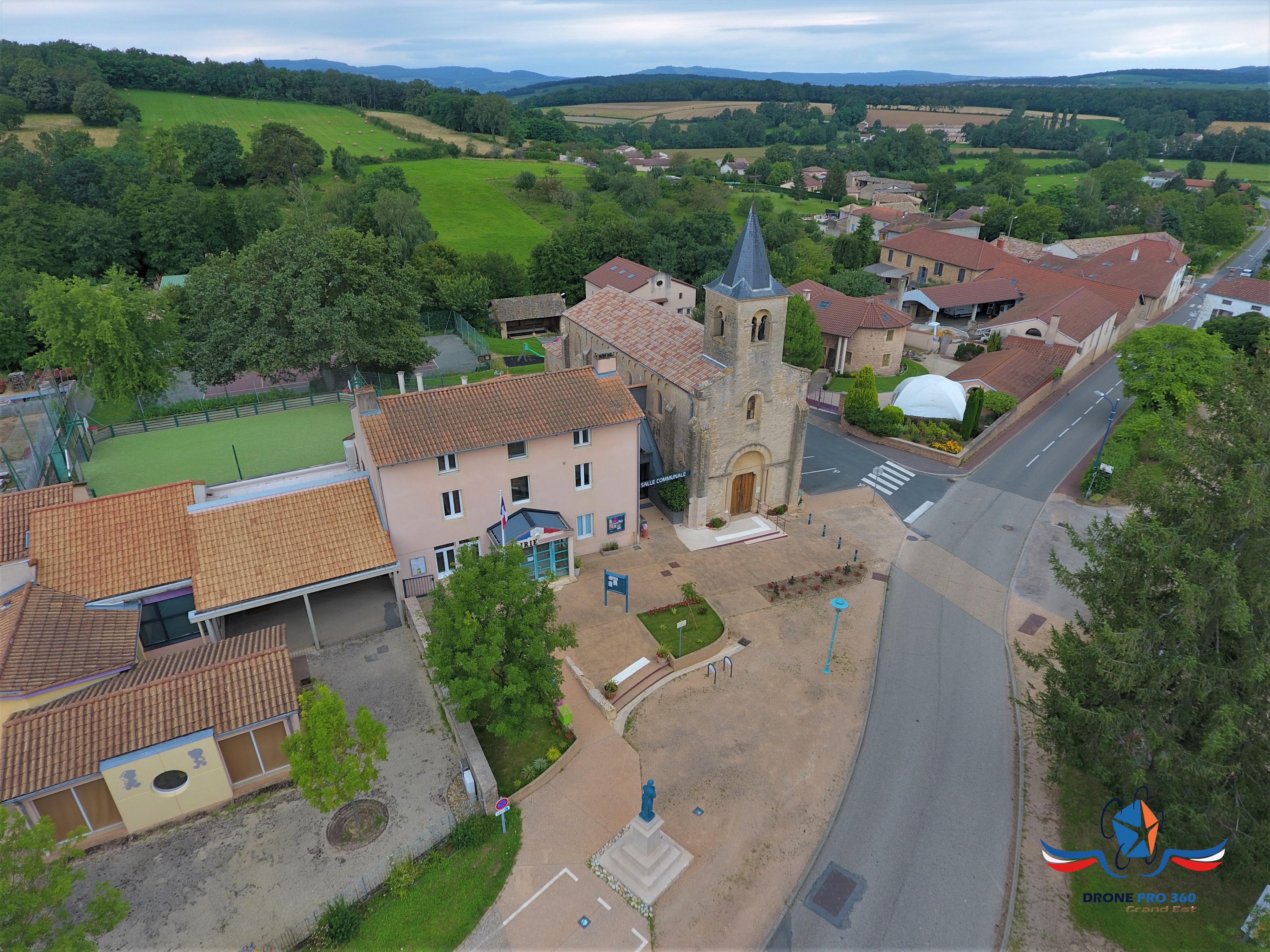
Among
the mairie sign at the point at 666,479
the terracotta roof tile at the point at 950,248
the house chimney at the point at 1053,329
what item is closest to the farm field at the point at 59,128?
the mairie sign at the point at 666,479

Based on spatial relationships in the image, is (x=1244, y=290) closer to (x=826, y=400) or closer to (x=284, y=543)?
(x=826, y=400)

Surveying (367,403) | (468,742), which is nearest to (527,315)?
(367,403)

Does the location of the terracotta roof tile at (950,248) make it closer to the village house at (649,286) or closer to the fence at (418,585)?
the village house at (649,286)

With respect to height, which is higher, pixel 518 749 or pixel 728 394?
pixel 728 394

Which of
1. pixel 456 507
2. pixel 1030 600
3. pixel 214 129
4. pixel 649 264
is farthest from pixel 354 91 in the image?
pixel 1030 600

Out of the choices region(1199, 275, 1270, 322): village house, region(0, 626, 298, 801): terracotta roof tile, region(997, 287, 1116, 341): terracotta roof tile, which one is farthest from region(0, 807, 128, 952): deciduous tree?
region(1199, 275, 1270, 322): village house

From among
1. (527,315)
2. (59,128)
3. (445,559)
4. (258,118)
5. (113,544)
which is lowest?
(527,315)
